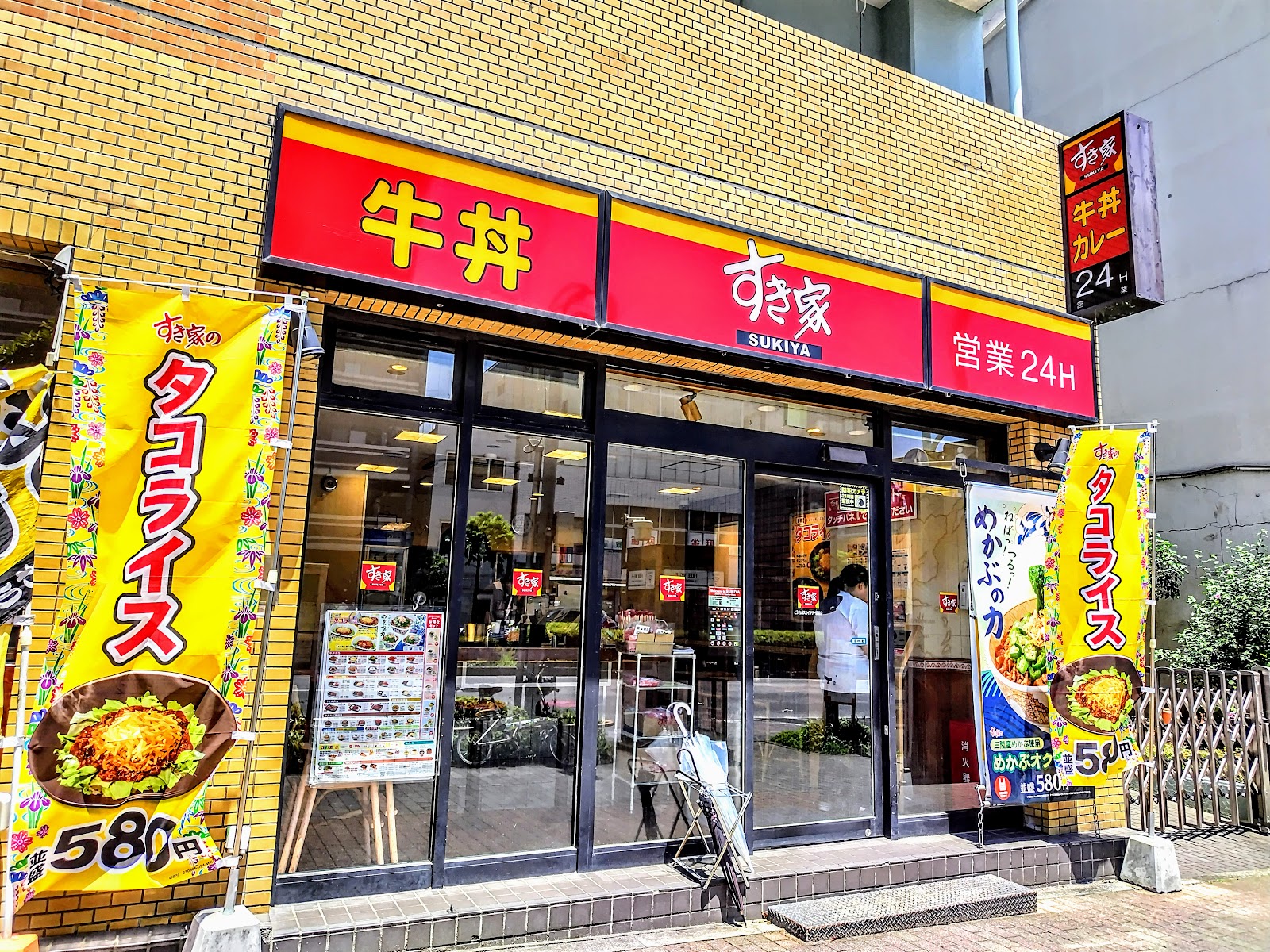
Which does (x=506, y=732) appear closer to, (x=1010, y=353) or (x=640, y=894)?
(x=640, y=894)

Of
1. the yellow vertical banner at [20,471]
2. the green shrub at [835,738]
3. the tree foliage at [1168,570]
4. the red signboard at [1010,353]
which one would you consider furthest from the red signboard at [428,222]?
the tree foliage at [1168,570]

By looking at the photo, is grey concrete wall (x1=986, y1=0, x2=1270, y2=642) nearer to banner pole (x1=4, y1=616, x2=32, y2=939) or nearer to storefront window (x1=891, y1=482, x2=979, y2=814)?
storefront window (x1=891, y1=482, x2=979, y2=814)

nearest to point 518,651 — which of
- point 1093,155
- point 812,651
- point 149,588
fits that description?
point 149,588

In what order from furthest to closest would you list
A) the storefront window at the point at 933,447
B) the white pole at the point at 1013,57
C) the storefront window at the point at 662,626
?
1. the white pole at the point at 1013,57
2. the storefront window at the point at 933,447
3. the storefront window at the point at 662,626

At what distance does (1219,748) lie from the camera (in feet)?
28.0

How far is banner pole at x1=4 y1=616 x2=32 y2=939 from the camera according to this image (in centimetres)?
346

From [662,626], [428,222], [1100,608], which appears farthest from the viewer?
[662,626]

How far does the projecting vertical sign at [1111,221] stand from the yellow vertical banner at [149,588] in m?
6.75

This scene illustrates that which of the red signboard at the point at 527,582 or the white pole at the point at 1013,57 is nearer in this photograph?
the red signboard at the point at 527,582

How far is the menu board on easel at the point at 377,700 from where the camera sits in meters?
5.00

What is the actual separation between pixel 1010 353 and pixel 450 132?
483 centimetres

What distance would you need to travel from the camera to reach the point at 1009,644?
6676 millimetres

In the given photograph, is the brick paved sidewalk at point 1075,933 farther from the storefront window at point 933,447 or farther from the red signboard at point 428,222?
the red signboard at point 428,222

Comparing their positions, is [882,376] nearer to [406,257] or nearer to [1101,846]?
[406,257]
